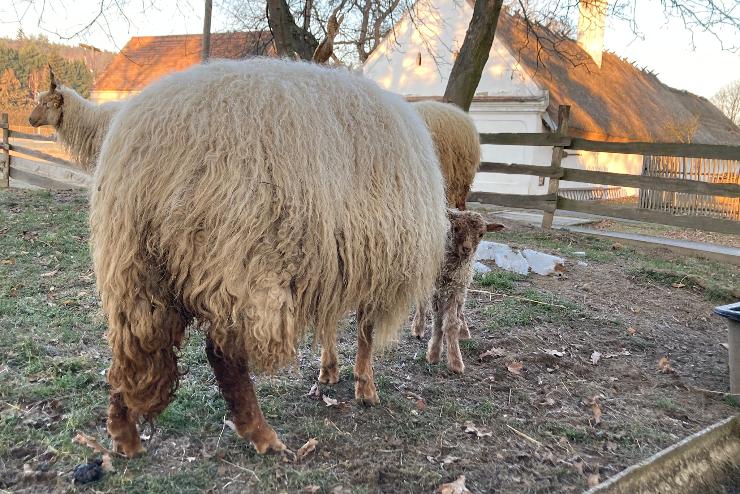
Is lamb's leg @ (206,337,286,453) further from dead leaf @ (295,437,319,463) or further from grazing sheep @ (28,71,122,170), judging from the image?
grazing sheep @ (28,71,122,170)

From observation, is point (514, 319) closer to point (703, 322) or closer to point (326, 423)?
point (703, 322)

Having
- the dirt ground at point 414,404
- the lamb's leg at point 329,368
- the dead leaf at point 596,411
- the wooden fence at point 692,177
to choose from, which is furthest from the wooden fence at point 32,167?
the wooden fence at point 692,177

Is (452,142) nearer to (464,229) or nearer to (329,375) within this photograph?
(464,229)

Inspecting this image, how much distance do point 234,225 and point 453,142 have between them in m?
3.39

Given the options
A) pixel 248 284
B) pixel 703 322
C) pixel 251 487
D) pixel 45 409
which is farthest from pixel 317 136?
pixel 703 322

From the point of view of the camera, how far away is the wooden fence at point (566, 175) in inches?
345

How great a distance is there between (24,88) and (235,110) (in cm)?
3266

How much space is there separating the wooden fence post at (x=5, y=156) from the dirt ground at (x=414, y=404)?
29.6ft

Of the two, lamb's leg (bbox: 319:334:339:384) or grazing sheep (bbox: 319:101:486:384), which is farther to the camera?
grazing sheep (bbox: 319:101:486:384)

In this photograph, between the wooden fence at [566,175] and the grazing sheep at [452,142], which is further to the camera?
the wooden fence at [566,175]

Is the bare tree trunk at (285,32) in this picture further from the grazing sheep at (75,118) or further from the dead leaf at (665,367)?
the dead leaf at (665,367)

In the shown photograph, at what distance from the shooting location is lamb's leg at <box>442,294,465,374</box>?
3.89m

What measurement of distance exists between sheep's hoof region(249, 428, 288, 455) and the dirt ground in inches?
1.5

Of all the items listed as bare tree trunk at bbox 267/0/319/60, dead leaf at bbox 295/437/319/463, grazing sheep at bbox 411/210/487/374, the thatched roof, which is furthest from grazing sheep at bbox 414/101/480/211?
the thatched roof
